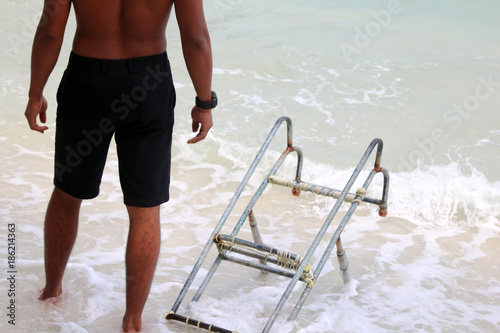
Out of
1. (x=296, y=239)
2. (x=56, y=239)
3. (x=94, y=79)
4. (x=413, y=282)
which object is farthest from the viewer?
(x=296, y=239)

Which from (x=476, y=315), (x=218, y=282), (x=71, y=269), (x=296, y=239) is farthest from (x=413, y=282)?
(x=71, y=269)

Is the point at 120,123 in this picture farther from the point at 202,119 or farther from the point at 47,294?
the point at 47,294

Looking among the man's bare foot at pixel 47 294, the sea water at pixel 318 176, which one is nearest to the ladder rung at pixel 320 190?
the sea water at pixel 318 176

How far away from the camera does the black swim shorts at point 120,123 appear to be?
2.52 meters

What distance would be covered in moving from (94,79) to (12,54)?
6.41m

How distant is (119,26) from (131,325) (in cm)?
127

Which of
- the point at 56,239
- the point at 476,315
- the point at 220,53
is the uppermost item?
the point at 220,53

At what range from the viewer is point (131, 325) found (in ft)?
9.37

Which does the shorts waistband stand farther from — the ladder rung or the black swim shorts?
the ladder rung

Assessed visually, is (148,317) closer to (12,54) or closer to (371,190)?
(371,190)

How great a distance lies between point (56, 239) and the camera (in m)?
2.88

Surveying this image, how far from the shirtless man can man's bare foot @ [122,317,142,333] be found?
0.10 meters

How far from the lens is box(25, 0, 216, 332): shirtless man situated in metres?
2.48

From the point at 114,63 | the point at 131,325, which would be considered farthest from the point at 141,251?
the point at 114,63
